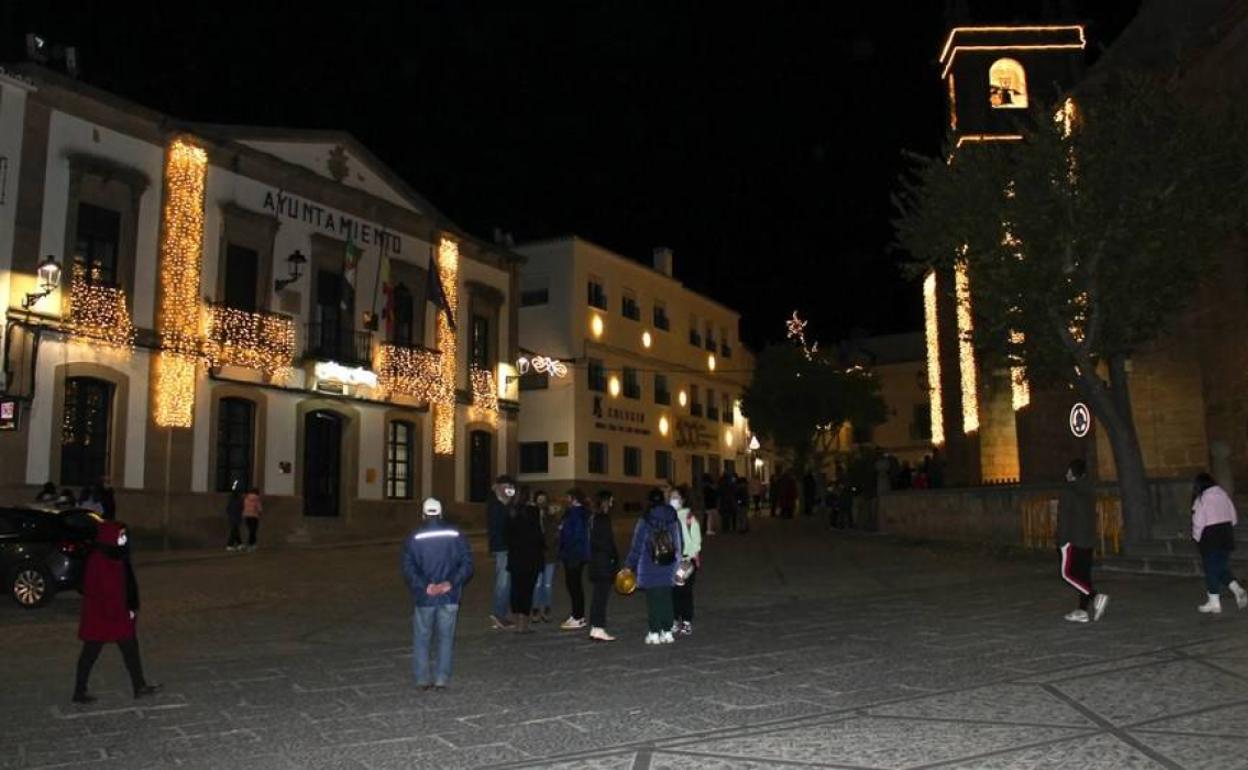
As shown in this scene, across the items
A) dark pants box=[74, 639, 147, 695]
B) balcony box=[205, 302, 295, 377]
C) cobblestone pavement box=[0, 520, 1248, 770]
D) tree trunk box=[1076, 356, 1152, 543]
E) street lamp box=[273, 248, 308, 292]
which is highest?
street lamp box=[273, 248, 308, 292]

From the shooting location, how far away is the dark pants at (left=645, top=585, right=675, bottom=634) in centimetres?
1049

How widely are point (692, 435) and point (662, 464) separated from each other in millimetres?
3409

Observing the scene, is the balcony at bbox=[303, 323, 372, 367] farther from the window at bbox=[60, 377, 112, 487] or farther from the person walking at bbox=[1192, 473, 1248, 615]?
the person walking at bbox=[1192, 473, 1248, 615]

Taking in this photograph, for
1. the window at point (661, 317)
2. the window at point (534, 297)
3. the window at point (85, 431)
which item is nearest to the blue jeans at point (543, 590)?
the window at point (85, 431)

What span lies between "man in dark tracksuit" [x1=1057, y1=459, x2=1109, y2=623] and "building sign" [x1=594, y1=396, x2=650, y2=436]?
32815 millimetres

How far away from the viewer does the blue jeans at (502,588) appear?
1207 cm

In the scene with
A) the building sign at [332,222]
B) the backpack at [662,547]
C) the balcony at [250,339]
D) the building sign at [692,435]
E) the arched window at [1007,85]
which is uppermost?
the arched window at [1007,85]

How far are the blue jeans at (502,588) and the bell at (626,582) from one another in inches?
75.3

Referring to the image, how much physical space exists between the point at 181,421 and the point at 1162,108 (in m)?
21.8

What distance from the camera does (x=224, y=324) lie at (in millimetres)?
25344

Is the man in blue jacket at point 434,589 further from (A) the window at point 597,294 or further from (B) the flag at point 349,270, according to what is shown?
(A) the window at point 597,294

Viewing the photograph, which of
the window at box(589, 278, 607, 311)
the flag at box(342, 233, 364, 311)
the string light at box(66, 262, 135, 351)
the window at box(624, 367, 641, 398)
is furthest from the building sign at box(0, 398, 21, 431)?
the window at box(624, 367, 641, 398)

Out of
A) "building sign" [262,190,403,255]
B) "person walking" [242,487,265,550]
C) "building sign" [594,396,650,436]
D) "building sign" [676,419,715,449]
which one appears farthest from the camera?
"building sign" [676,419,715,449]

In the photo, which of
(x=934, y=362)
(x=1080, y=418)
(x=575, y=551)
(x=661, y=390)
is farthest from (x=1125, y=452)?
(x=661, y=390)
